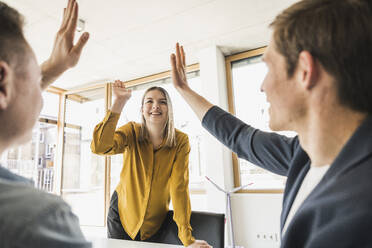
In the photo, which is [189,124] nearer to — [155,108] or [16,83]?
[155,108]

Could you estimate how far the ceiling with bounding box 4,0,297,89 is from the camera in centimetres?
261

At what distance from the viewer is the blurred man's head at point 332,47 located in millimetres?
537

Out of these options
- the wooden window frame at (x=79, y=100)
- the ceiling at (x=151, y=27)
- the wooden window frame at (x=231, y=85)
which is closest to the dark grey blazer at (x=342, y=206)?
the ceiling at (x=151, y=27)

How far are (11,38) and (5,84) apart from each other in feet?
0.36

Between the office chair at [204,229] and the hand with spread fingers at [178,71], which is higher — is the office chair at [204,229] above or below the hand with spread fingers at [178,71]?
below

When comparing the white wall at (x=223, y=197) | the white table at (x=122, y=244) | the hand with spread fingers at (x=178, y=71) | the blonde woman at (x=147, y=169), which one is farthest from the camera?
the white wall at (x=223, y=197)

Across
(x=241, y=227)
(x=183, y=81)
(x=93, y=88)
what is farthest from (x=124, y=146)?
(x=93, y=88)

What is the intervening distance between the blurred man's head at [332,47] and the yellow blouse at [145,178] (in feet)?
3.79

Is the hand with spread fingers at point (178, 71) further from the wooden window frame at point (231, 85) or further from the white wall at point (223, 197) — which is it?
the wooden window frame at point (231, 85)

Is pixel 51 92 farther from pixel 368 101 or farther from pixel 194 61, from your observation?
pixel 368 101

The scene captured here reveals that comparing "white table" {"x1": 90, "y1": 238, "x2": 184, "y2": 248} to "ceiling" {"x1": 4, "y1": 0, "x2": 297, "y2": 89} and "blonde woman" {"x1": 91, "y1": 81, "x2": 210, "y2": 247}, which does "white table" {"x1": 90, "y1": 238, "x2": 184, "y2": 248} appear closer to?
"blonde woman" {"x1": 91, "y1": 81, "x2": 210, "y2": 247}

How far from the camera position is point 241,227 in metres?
3.13

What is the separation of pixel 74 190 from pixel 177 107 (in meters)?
2.71

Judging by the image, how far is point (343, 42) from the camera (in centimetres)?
54
